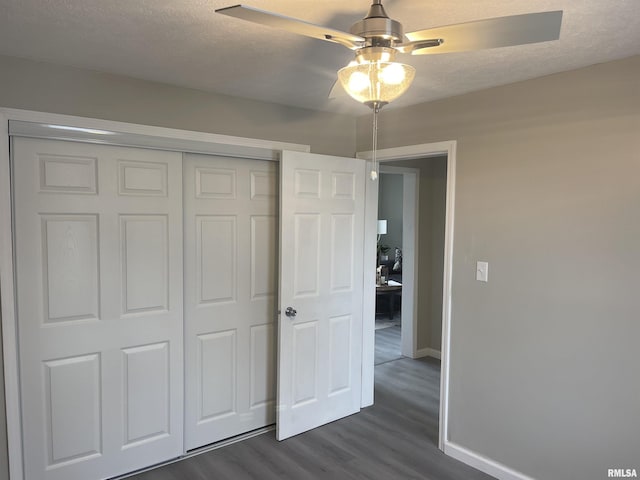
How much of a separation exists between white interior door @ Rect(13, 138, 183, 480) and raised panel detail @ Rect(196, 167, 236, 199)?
6.4 inches

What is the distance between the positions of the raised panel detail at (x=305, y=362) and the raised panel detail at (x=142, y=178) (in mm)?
1315

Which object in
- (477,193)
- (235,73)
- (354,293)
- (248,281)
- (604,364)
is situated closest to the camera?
(604,364)

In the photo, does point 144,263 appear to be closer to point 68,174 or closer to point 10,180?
point 68,174

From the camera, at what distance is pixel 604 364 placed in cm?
227

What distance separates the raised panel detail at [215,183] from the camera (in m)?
2.92

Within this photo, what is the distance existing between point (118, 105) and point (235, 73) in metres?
0.70

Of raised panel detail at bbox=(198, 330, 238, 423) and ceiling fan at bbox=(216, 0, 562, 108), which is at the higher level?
ceiling fan at bbox=(216, 0, 562, 108)

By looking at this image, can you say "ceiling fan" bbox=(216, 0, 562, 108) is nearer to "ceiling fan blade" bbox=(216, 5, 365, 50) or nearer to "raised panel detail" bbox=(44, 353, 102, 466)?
"ceiling fan blade" bbox=(216, 5, 365, 50)

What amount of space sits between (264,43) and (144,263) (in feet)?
4.85

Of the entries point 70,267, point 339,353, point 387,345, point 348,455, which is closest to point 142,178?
point 70,267

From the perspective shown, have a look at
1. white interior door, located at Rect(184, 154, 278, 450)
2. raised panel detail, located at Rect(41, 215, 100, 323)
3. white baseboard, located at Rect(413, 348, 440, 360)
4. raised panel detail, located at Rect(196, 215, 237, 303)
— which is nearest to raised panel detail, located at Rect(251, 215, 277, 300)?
white interior door, located at Rect(184, 154, 278, 450)

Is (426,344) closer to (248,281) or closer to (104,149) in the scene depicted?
(248,281)

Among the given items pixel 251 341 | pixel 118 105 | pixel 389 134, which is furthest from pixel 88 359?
pixel 389 134

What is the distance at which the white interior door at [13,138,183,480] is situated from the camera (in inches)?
93.2
